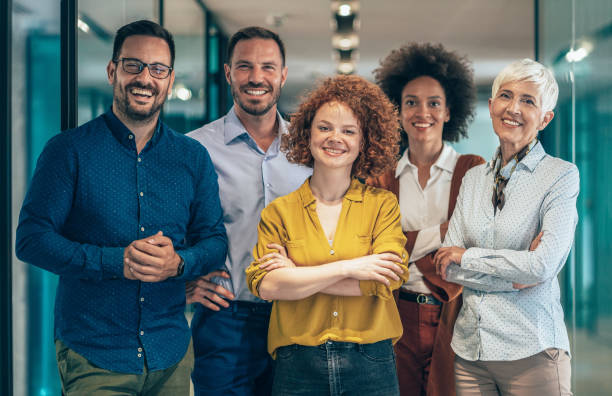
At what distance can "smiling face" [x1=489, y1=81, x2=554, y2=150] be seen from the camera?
1.97 meters

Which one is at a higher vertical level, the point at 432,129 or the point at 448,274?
the point at 432,129

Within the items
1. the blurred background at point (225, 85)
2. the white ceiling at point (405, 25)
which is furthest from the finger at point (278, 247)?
the white ceiling at point (405, 25)

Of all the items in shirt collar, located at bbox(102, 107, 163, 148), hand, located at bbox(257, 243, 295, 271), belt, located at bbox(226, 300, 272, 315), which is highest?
shirt collar, located at bbox(102, 107, 163, 148)

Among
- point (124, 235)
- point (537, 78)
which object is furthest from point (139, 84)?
point (537, 78)

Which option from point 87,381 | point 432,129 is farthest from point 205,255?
point 432,129

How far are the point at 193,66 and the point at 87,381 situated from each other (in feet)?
12.8

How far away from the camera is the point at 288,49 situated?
25.0 feet

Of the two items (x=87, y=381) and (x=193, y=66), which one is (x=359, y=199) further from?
(x=193, y=66)

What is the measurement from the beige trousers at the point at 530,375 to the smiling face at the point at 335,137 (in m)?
0.86

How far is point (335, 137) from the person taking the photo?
1889 mm

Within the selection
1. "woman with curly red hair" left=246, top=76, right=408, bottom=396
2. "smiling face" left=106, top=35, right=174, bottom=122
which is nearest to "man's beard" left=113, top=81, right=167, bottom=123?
"smiling face" left=106, top=35, right=174, bottom=122

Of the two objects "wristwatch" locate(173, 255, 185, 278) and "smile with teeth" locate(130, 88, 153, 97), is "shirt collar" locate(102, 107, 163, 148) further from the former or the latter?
"wristwatch" locate(173, 255, 185, 278)

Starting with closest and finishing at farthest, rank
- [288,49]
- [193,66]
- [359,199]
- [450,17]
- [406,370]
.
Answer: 1. [359,199]
2. [406,370]
3. [193,66]
4. [450,17]
5. [288,49]

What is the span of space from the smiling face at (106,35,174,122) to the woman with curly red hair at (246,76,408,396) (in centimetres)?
51
